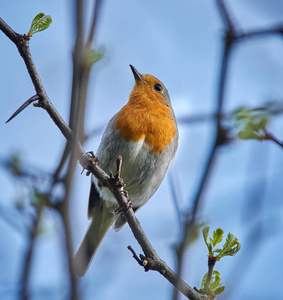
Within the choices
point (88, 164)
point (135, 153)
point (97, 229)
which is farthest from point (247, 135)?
point (97, 229)

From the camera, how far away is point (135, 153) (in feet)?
16.6

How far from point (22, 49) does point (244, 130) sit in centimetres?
Answer: 133

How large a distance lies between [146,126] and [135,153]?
0.38 m

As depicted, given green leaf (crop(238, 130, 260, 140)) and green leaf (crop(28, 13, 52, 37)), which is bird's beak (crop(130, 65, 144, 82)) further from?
green leaf (crop(238, 130, 260, 140))

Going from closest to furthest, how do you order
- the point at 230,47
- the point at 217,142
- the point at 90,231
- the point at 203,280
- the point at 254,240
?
the point at 217,142, the point at 230,47, the point at 254,240, the point at 203,280, the point at 90,231

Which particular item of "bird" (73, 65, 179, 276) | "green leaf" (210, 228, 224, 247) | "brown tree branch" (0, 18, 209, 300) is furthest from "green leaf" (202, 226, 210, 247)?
"bird" (73, 65, 179, 276)

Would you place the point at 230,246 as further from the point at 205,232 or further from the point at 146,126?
the point at 146,126

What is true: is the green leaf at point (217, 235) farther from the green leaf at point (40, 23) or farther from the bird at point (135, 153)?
the bird at point (135, 153)

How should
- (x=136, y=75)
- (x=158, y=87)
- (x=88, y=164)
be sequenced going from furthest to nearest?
(x=158, y=87) < (x=136, y=75) < (x=88, y=164)

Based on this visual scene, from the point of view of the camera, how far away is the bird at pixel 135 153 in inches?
201

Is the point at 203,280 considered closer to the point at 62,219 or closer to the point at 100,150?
the point at 62,219

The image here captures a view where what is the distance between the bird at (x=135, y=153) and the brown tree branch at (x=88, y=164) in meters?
1.34

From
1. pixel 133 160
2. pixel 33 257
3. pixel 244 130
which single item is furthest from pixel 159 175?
pixel 33 257

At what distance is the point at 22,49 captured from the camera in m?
2.36
